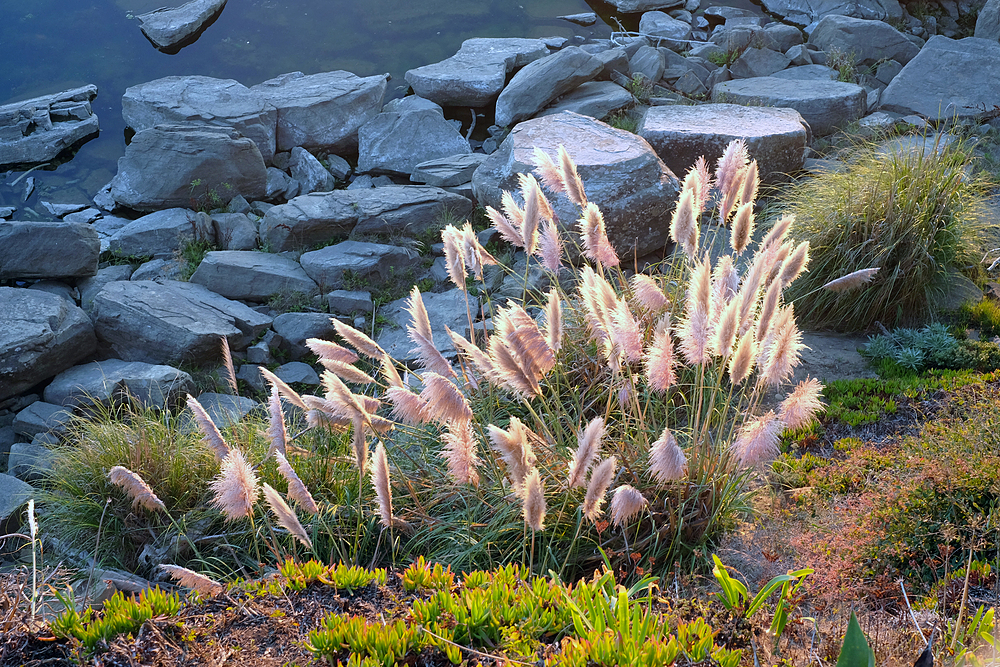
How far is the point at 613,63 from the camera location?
8.88m

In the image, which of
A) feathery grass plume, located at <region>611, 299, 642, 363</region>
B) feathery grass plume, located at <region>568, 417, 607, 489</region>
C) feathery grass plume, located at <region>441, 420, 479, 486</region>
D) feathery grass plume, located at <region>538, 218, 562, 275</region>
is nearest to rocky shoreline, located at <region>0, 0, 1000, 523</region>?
feathery grass plume, located at <region>538, 218, 562, 275</region>

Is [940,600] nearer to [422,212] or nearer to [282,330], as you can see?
[282,330]

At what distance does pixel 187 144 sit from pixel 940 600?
7344 millimetres

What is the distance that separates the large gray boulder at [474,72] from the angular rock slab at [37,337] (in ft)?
17.1

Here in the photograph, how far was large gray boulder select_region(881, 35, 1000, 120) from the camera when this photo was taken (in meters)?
8.09

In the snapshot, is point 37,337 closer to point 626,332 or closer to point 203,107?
point 203,107

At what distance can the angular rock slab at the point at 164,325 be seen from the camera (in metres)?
5.31

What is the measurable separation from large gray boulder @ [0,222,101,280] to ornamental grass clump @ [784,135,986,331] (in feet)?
18.1

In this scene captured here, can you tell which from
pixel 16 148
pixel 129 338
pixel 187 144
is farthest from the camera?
pixel 16 148

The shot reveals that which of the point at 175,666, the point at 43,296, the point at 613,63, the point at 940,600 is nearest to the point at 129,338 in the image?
the point at 43,296

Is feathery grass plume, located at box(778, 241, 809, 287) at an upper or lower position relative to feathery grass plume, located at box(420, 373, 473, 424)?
upper

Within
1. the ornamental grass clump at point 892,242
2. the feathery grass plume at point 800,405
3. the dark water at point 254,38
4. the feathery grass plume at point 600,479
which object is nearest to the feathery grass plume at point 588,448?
the feathery grass plume at point 600,479

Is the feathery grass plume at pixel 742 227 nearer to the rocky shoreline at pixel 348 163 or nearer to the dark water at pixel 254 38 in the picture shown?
the rocky shoreline at pixel 348 163

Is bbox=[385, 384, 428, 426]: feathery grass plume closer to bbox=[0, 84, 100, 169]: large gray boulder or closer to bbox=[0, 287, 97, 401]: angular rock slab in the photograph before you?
bbox=[0, 287, 97, 401]: angular rock slab
